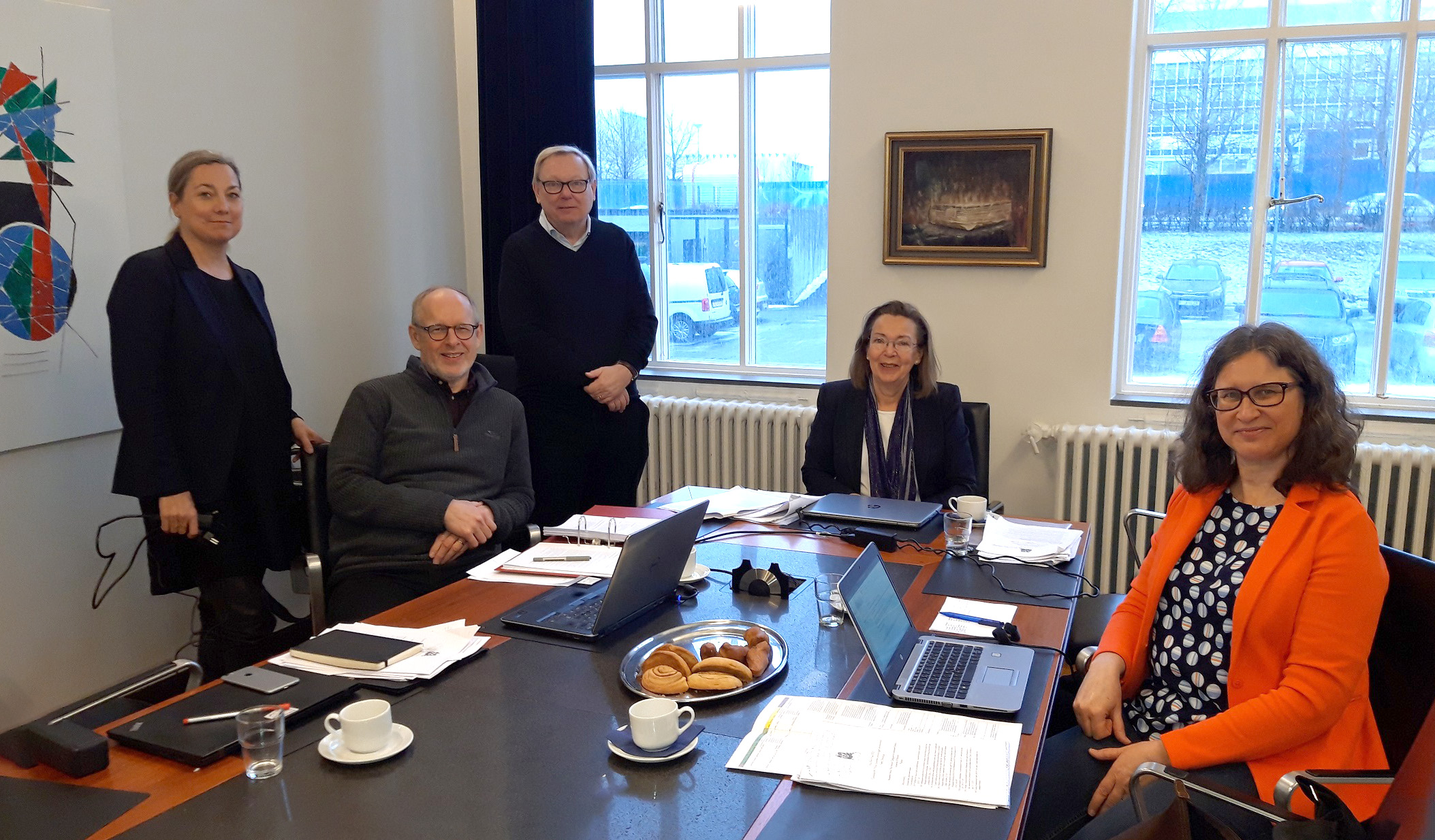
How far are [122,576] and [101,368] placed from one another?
637 mm

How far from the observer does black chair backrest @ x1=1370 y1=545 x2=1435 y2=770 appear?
5.42 ft

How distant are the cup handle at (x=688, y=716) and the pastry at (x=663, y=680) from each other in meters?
0.05

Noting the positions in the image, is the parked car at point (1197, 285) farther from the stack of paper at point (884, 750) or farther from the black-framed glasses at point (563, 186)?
the stack of paper at point (884, 750)

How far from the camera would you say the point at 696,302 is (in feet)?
14.9

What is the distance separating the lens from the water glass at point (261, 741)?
1.37 meters

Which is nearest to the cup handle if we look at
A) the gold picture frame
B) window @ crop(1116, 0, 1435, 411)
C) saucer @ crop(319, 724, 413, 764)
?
saucer @ crop(319, 724, 413, 764)

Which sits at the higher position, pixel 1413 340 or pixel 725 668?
pixel 1413 340

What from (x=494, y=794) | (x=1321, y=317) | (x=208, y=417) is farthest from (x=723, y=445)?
(x=494, y=794)

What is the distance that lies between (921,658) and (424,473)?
1478 mm

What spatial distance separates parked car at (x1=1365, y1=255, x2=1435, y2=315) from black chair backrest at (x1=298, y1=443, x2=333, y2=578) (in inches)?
134

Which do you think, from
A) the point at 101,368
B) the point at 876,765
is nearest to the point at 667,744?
the point at 876,765

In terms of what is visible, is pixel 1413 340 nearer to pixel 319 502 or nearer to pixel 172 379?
pixel 319 502

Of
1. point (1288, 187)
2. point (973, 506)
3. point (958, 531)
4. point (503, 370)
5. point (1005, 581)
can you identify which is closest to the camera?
point (1005, 581)

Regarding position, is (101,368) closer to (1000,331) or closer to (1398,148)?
(1000,331)
